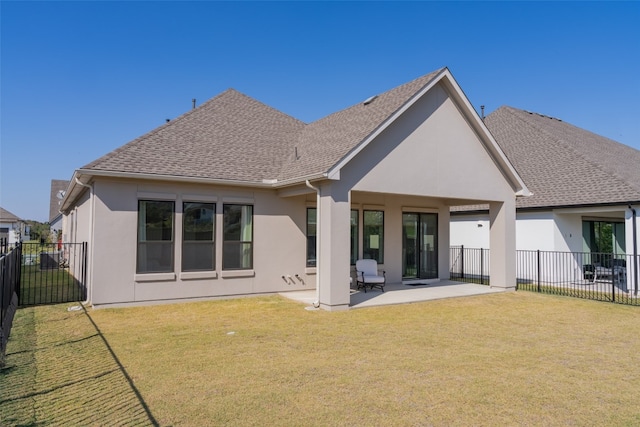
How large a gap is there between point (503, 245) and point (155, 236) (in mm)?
11461

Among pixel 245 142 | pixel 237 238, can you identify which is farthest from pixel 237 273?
pixel 245 142

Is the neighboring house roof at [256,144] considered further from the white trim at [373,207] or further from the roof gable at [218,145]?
the white trim at [373,207]

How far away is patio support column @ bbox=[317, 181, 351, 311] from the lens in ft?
33.4

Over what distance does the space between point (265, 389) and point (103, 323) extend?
5.39 m

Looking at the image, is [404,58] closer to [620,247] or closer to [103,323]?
[620,247]

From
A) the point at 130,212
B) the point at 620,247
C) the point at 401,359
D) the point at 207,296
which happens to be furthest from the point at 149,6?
the point at 620,247

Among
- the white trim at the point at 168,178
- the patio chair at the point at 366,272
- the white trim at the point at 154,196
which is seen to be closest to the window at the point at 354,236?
the patio chair at the point at 366,272

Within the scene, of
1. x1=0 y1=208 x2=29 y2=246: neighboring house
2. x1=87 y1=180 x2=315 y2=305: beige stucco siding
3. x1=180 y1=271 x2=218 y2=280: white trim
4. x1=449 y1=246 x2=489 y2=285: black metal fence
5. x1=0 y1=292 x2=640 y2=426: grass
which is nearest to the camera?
x1=0 y1=292 x2=640 y2=426: grass

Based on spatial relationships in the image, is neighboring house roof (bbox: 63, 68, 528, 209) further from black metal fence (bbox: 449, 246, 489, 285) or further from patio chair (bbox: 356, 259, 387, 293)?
black metal fence (bbox: 449, 246, 489, 285)

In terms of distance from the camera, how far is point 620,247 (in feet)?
63.1

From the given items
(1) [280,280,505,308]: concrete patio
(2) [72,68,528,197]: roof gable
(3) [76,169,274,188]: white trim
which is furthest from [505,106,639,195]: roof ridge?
(3) [76,169,274,188]: white trim

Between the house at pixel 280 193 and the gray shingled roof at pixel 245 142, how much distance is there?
0.19 feet

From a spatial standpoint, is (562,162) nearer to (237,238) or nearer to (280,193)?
(280,193)

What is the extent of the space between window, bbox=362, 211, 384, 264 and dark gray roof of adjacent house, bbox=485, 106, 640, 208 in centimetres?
701
